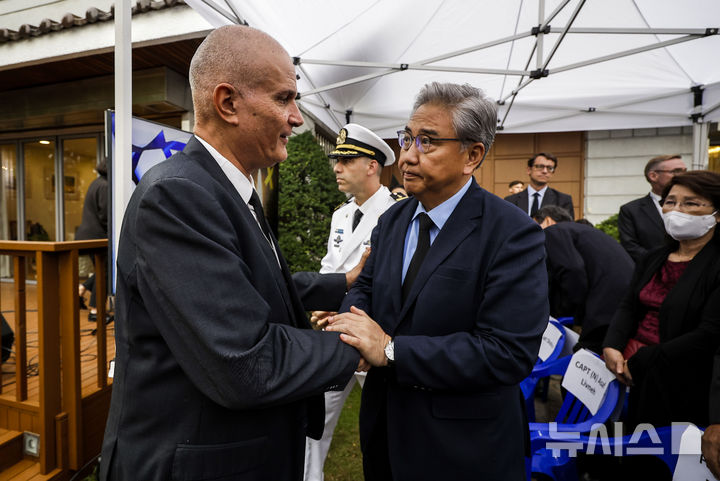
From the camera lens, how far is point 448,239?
4.57ft

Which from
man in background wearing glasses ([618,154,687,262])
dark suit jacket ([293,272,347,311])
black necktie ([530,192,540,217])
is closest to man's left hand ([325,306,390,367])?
dark suit jacket ([293,272,347,311])

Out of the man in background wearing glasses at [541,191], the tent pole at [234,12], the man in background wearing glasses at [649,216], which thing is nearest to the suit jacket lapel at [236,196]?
the tent pole at [234,12]

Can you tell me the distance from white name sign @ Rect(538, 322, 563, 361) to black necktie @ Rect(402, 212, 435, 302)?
6.41 ft

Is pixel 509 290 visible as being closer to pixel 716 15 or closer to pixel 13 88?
pixel 716 15

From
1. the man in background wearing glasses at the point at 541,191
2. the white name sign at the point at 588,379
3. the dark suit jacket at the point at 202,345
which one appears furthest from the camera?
the man in background wearing glasses at the point at 541,191

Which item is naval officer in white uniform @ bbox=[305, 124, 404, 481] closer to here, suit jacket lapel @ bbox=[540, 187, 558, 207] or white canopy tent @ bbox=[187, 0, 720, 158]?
white canopy tent @ bbox=[187, 0, 720, 158]

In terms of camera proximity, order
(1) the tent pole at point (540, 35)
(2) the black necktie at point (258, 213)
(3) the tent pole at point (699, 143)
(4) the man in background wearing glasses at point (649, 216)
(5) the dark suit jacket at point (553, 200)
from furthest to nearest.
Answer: (3) the tent pole at point (699, 143)
(5) the dark suit jacket at point (553, 200)
(1) the tent pole at point (540, 35)
(4) the man in background wearing glasses at point (649, 216)
(2) the black necktie at point (258, 213)

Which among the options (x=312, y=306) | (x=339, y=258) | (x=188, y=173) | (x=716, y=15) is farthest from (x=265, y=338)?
(x=716, y=15)

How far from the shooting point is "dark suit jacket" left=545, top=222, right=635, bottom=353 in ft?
10.5

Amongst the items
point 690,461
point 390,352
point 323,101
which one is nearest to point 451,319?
point 390,352

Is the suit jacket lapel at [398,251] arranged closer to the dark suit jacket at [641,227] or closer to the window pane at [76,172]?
the dark suit jacket at [641,227]

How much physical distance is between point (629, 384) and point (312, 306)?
1865 mm

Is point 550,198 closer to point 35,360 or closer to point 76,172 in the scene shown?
point 35,360

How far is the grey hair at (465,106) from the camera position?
4.69 ft
